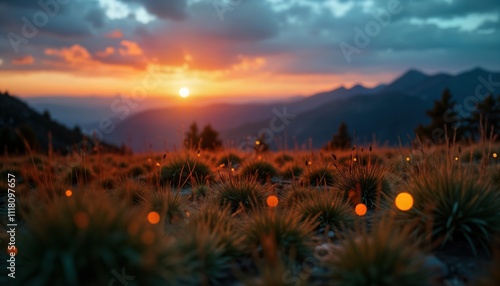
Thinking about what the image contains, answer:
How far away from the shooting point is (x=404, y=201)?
189 inches

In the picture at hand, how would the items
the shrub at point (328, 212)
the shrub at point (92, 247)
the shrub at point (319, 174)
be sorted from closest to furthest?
the shrub at point (92, 247) < the shrub at point (328, 212) < the shrub at point (319, 174)

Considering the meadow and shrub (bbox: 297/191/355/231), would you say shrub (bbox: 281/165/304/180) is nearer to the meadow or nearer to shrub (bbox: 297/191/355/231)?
the meadow

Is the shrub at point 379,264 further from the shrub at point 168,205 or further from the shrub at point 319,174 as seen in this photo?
the shrub at point 319,174

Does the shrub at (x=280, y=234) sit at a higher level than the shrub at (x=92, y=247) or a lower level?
lower

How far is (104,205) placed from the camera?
129 inches

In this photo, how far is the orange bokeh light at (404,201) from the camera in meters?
4.68

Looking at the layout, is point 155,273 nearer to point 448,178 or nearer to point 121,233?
point 121,233

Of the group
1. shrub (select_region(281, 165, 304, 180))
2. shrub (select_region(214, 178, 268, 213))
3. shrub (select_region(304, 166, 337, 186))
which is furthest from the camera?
shrub (select_region(281, 165, 304, 180))

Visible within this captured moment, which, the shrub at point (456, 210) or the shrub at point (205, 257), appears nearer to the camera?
the shrub at point (205, 257)

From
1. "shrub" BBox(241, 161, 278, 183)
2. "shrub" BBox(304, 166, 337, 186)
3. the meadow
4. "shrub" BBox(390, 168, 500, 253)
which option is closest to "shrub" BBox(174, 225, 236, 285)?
the meadow

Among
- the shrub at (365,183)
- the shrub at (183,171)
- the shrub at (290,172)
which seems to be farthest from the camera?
the shrub at (290,172)

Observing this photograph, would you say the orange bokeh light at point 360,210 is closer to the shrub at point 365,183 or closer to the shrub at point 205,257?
the shrub at point 365,183

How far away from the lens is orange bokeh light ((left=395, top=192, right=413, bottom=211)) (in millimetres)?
4676

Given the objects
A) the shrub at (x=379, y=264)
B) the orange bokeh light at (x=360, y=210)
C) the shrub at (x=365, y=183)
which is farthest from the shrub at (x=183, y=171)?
the shrub at (x=379, y=264)
